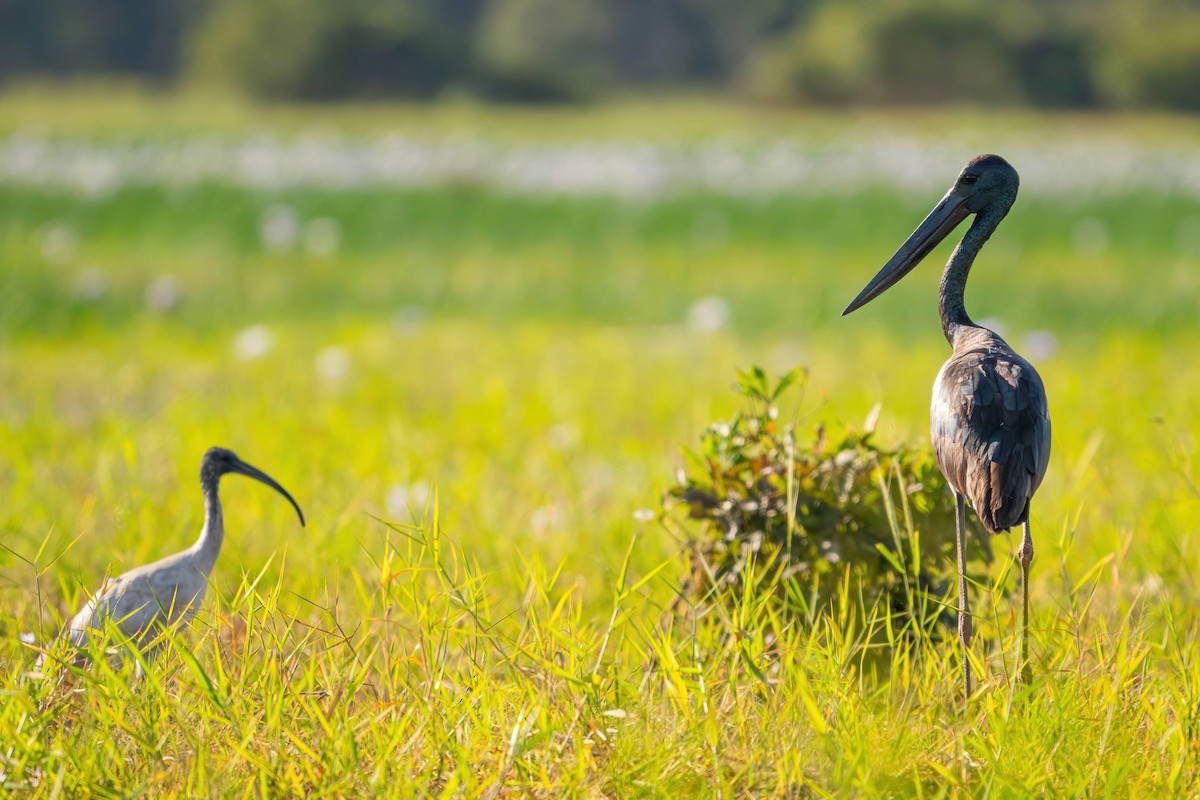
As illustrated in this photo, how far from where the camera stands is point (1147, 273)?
9.86m

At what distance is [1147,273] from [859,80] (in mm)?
22965

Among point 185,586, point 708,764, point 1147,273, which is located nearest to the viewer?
point 708,764

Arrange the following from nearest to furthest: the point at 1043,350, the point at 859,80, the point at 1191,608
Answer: the point at 1191,608, the point at 1043,350, the point at 859,80

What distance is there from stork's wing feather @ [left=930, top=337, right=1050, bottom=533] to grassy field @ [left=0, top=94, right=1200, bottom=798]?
178 mm

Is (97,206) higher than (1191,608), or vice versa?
(1191,608)

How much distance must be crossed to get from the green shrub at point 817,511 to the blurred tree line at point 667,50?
961 inches

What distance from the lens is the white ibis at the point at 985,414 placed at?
2006 mm

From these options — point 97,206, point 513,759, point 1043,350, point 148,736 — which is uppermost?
point 1043,350

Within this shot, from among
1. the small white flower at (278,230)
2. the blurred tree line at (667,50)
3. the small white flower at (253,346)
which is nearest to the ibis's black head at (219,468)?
the small white flower at (253,346)

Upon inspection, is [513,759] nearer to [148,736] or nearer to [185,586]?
[148,736]

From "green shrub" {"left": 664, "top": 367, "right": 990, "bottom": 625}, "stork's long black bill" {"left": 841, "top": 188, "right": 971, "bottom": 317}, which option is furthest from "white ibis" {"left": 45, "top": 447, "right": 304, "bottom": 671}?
"stork's long black bill" {"left": 841, "top": 188, "right": 971, "bottom": 317}

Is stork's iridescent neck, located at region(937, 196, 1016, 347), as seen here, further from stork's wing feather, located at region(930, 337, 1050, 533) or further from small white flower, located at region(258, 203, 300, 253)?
small white flower, located at region(258, 203, 300, 253)

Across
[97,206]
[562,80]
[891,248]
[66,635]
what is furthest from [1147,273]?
[562,80]

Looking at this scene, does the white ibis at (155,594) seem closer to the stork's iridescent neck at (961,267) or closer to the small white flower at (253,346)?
the stork's iridescent neck at (961,267)
